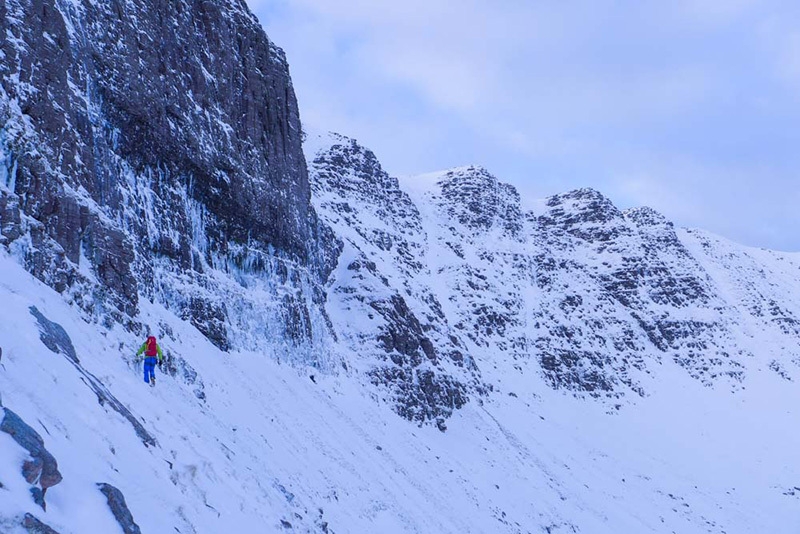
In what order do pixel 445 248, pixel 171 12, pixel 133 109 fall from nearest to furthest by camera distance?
pixel 133 109
pixel 171 12
pixel 445 248

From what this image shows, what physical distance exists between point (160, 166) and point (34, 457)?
21202mm

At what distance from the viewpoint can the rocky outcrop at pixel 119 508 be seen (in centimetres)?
854

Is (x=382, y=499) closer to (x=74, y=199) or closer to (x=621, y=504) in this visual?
(x=74, y=199)

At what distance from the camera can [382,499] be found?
85.9 feet

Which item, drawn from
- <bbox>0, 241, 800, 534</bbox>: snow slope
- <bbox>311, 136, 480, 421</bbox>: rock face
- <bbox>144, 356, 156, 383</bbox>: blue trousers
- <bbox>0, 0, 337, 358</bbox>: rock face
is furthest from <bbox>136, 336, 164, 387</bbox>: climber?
→ <bbox>311, 136, 480, 421</bbox>: rock face

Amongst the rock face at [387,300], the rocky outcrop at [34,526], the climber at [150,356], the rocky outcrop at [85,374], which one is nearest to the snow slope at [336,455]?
the rocky outcrop at [34,526]

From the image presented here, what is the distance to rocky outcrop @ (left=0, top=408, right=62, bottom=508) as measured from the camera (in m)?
7.53

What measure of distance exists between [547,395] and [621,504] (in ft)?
76.2

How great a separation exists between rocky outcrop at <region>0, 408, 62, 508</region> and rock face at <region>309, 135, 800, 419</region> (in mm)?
35968

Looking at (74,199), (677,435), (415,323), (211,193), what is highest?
(677,435)

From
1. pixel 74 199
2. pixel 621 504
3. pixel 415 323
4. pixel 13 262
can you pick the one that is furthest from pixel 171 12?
pixel 621 504

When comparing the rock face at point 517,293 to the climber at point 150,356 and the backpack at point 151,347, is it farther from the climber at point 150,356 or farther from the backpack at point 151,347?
the backpack at point 151,347

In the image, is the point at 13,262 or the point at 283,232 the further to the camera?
the point at 283,232

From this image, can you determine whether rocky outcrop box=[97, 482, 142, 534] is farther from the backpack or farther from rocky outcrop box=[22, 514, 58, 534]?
the backpack
